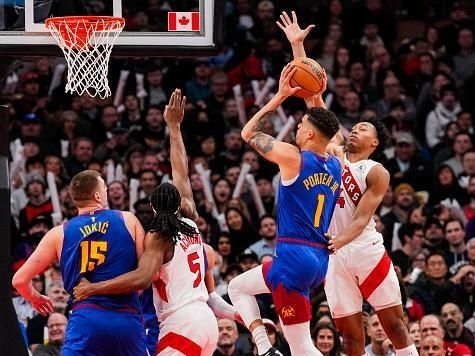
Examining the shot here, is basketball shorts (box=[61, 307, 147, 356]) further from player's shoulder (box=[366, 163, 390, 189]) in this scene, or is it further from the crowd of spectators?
the crowd of spectators

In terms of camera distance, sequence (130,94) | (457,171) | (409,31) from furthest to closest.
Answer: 1. (409,31)
2. (130,94)
3. (457,171)

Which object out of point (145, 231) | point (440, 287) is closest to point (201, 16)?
point (145, 231)

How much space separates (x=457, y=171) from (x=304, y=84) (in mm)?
8251

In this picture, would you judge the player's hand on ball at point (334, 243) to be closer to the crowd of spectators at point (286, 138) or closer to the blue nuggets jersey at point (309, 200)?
the blue nuggets jersey at point (309, 200)

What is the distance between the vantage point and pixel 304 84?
10.7 meters

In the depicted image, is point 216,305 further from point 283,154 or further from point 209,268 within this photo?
point 283,154

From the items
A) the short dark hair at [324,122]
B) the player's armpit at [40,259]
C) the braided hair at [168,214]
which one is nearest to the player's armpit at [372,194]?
the short dark hair at [324,122]

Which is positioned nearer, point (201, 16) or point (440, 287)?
point (201, 16)

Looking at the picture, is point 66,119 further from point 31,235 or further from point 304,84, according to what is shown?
point 304,84

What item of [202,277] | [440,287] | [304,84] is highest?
[304,84]

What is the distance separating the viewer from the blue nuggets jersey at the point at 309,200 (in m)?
10.4

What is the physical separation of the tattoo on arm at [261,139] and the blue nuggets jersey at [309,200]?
0.29 meters

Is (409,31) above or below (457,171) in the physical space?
above

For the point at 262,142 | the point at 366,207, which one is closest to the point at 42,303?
the point at 262,142
